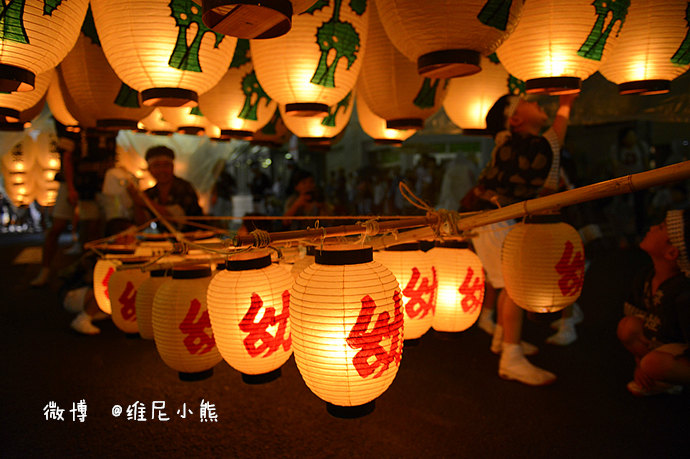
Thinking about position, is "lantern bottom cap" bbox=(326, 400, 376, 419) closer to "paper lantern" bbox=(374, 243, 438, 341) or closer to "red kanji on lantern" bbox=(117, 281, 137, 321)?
"paper lantern" bbox=(374, 243, 438, 341)

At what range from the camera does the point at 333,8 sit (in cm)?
184

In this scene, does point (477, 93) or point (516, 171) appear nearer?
point (516, 171)

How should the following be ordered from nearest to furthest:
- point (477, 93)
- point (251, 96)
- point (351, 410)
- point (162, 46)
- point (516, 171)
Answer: point (351, 410) → point (162, 46) → point (516, 171) → point (251, 96) → point (477, 93)

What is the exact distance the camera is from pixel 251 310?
1.38m

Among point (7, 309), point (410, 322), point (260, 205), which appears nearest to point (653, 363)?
point (410, 322)

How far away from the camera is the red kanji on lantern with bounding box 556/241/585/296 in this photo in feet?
6.12

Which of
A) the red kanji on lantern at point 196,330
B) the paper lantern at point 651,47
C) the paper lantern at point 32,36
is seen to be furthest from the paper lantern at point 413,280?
the paper lantern at point 651,47

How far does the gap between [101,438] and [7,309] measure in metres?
3.50

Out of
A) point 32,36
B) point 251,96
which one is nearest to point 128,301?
point 32,36

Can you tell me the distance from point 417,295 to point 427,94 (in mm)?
1356

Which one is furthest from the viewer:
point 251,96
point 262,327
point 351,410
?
point 251,96

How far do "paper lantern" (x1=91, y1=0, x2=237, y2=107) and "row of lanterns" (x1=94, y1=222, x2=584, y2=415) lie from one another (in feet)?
2.42

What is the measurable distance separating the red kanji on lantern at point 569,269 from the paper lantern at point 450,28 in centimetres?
89

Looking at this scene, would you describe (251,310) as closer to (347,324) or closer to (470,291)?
(347,324)
